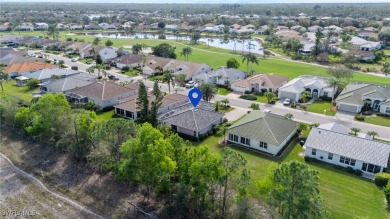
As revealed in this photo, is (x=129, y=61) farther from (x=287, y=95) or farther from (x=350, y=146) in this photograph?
(x=350, y=146)

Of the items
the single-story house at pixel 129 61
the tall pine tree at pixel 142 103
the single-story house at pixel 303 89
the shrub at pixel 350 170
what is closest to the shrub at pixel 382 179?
the shrub at pixel 350 170

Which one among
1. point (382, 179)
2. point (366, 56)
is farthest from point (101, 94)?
point (366, 56)

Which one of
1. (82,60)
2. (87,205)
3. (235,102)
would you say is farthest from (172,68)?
(87,205)

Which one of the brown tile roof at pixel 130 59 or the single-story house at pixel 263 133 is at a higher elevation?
the brown tile roof at pixel 130 59

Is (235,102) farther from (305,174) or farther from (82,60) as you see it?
(82,60)

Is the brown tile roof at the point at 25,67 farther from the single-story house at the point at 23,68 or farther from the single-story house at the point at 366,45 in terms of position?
the single-story house at the point at 366,45
